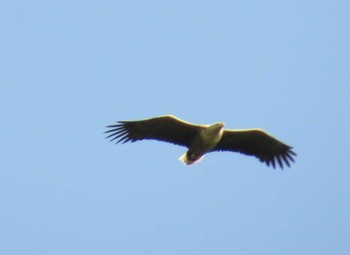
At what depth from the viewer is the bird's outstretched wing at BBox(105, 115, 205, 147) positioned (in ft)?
64.6

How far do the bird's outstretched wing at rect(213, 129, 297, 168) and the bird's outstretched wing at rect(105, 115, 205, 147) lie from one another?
33.0 inches

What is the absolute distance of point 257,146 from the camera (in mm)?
20547

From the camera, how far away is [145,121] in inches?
777

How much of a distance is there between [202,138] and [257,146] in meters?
1.67

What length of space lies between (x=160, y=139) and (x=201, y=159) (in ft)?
3.47

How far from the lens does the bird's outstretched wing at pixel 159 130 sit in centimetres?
1970

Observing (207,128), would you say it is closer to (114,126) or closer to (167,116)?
(167,116)

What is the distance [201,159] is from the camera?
1989 cm

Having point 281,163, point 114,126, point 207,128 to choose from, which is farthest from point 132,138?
point 281,163

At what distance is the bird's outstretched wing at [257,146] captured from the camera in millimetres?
20156

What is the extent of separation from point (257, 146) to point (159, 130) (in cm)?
241

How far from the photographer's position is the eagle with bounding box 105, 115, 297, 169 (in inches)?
772

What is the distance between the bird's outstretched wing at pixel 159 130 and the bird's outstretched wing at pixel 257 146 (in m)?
0.84

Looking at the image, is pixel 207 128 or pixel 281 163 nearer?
pixel 207 128
